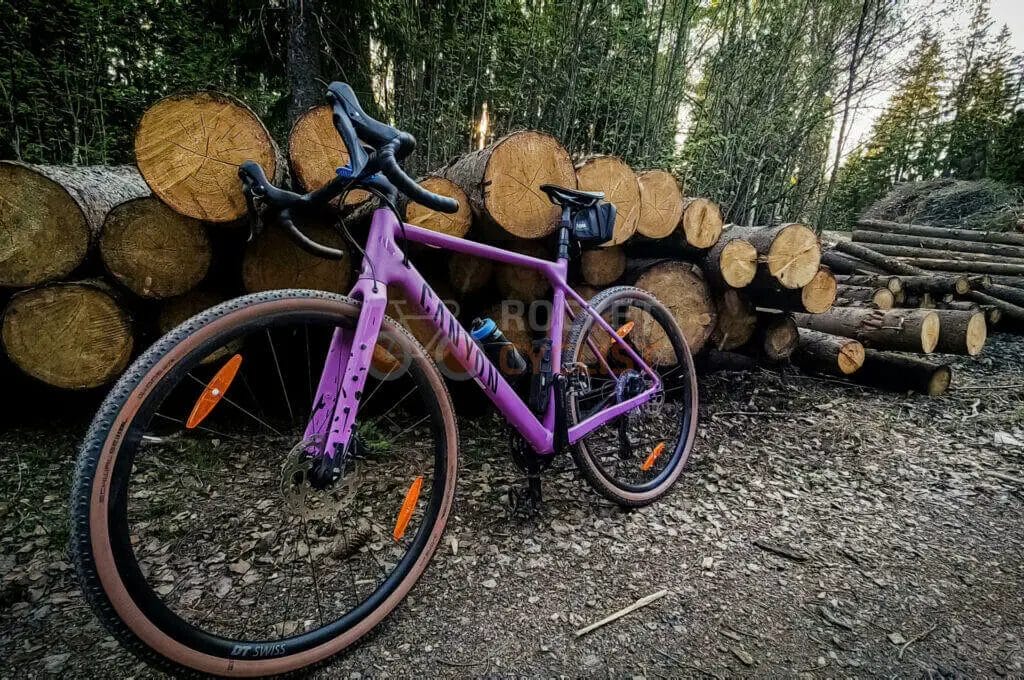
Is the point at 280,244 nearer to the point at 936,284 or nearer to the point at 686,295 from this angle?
the point at 686,295

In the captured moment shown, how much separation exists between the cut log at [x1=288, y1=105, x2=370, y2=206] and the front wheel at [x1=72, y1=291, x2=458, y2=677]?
2.13ft

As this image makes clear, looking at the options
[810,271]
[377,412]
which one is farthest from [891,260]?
[377,412]

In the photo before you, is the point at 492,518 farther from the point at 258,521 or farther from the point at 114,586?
the point at 114,586

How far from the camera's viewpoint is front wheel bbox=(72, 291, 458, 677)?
88cm

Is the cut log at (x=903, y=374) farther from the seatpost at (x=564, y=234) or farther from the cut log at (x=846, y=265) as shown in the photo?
the seatpost at (x=564, y=234)

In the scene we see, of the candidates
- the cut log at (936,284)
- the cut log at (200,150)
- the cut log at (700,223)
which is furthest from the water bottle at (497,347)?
the cut log at (936,284)

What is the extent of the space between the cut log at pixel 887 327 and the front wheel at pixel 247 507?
3419mm

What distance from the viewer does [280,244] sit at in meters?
1.94

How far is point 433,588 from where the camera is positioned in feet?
4.75

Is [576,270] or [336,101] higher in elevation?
[336,101]

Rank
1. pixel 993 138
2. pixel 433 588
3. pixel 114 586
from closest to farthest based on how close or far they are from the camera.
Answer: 1. pixel 114 586
2. pixel 433 588
3. pixel 993 138

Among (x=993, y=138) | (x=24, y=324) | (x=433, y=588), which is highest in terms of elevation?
(x=993, y=138)

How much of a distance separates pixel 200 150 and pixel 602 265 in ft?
6.07

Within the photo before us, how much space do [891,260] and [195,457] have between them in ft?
22.7
